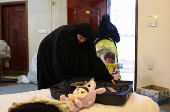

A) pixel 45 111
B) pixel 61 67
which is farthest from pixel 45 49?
pixel 45 111

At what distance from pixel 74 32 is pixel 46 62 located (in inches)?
19.6

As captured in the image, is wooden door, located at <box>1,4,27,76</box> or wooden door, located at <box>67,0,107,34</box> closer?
wooden door, located at <box>67,0,107,34</box>

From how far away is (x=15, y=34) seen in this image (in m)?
4.98

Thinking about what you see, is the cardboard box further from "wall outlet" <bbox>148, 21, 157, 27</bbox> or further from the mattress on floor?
the mattress on floor

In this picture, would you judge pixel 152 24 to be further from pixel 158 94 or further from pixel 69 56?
pixel 69 56

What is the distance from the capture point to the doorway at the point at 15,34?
4902mm

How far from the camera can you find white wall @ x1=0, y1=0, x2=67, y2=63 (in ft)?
14.6

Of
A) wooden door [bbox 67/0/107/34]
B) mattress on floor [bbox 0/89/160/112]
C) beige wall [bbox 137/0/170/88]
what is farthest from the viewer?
wooden door [bbox 67/0/107/34]

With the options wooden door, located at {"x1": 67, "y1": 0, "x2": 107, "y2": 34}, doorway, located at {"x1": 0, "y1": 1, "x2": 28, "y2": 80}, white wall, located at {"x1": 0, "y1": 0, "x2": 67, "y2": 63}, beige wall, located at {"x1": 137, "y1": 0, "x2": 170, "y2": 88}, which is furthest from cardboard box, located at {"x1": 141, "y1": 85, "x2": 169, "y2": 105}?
doorway, located at {"x1": 0, "y1": 1, "x2": 28, "y2": 80}

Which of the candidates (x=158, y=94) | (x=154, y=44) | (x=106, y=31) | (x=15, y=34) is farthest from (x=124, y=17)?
(x=158, y=94)

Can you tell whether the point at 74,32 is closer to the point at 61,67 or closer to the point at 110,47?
the point at 61,67

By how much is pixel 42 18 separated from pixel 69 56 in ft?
9.36

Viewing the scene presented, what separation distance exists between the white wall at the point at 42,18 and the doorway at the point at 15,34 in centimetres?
31

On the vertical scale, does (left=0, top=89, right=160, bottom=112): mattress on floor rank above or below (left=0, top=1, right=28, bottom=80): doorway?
below
